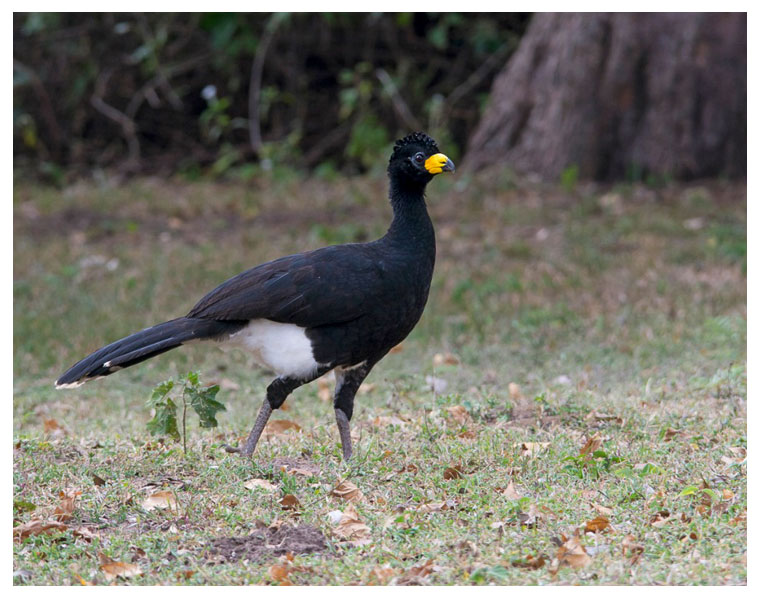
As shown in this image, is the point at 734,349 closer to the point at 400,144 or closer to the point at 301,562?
the point at 400,144

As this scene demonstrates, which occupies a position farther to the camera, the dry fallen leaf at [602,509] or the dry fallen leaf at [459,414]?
the dry fallen leaf at [459,414]

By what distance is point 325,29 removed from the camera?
49.2 ft

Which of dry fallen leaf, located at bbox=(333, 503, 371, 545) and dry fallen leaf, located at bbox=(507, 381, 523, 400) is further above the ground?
dry fallen leaf, located at bbox=(507, 381, 523, 400)

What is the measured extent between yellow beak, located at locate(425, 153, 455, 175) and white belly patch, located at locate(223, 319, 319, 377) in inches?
42.8

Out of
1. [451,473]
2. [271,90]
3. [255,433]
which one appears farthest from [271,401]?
[271,90]

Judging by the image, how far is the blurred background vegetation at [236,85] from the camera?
14.5 metres

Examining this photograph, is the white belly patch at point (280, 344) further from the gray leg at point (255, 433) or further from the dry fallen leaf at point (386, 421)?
the dry fallen leaf at point (386, 421)

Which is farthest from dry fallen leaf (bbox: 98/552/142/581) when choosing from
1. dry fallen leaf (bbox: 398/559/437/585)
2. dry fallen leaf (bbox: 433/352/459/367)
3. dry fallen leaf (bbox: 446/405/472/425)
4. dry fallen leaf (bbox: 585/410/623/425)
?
dry fallen leaf (bbox: 433/352/459/367)

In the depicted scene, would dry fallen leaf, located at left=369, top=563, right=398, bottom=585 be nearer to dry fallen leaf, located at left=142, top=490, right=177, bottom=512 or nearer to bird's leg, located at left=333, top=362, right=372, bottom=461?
dry fallen leaf, located at left=142, top=490, right=177, bottom=512

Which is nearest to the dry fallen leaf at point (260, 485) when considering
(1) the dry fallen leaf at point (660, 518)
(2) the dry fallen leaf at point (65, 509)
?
(2) the dry fallen leaf at point (65, 509)

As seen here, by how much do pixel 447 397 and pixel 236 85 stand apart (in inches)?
392

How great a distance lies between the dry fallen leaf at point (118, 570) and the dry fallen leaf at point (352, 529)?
800mm

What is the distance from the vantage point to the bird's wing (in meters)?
5.17

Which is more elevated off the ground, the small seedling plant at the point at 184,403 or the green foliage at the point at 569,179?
the green foliage at the point at 569,179
